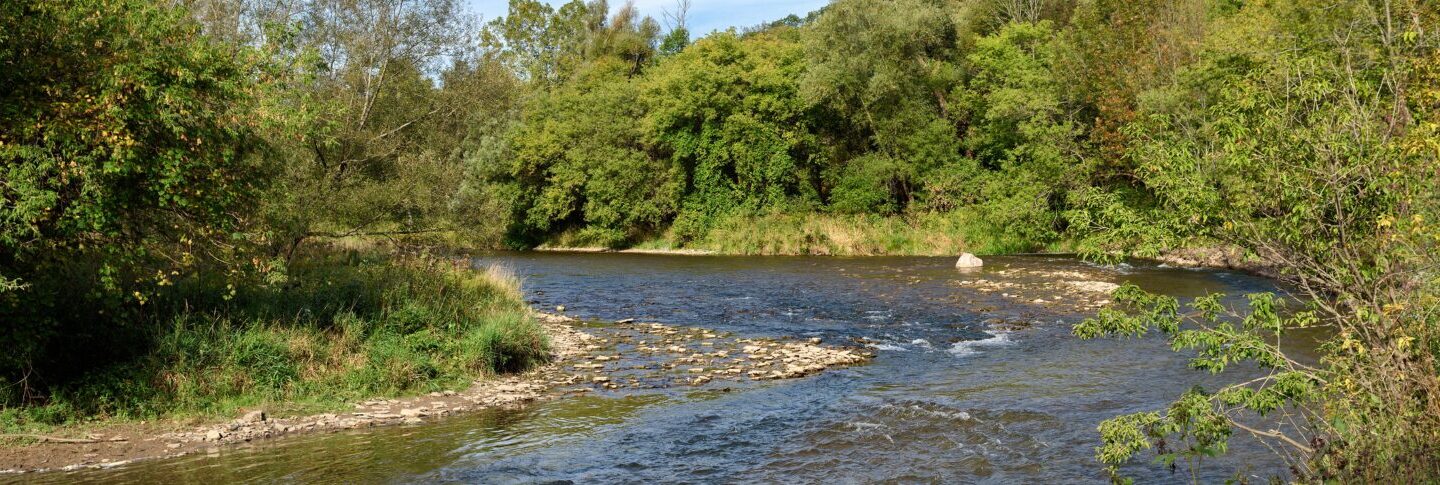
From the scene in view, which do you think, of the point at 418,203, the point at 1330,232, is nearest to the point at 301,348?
the point at 418,203

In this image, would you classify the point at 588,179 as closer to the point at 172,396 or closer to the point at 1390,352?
the point at 172,396

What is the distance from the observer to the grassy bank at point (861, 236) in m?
44.3

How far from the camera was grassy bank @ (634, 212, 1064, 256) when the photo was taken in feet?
145

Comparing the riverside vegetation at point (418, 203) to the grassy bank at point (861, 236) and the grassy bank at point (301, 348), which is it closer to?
the grassy bank at point (301, 348)

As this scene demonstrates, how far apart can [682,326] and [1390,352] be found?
16.4 m

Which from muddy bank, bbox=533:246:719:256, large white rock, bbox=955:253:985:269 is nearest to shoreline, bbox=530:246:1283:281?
muddy bank, bbox=533:246:719:256

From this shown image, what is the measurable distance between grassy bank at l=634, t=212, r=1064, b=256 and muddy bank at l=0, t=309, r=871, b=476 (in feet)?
79.4

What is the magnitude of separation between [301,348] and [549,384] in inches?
150

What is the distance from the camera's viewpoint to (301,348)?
47.5ft

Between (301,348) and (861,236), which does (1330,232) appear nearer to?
(301,348)

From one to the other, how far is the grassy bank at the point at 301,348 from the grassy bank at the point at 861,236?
28.8 metres

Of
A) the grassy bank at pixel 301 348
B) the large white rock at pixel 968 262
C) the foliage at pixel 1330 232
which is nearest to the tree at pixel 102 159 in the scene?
the grassy bank at pixel 301 348

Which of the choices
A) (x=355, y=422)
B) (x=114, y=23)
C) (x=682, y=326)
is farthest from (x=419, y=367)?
(x=682, y=326)

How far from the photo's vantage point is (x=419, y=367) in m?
15.3
